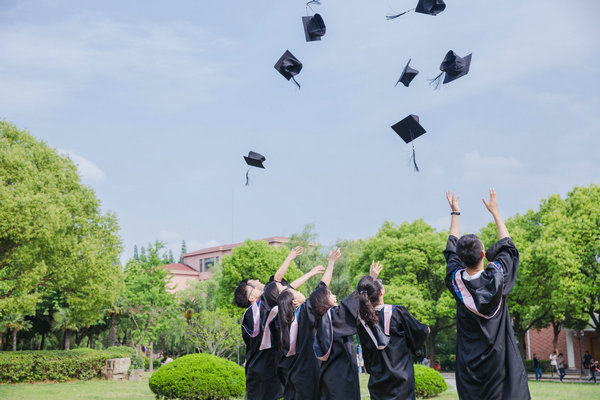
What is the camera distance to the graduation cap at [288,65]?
8.68m

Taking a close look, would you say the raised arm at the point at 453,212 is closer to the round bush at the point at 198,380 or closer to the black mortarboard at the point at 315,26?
the black mortarboard at the point at 315,26

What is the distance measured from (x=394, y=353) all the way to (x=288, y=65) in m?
5.18

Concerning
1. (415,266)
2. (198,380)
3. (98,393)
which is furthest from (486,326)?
(415,266)

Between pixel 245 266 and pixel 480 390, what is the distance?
31712 millimetres

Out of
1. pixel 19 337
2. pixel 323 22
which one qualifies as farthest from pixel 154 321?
pixel 323 22

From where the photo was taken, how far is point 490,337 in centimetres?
418

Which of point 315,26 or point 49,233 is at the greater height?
point 315,26

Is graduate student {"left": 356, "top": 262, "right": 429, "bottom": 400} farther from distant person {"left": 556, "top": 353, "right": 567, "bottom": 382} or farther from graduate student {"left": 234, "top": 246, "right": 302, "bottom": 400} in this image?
distant person {"left": 556, "top": 353, "right": 567, "bottom": 382}

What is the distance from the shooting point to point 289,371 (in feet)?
18.2

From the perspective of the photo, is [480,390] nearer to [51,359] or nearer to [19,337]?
[51,359]

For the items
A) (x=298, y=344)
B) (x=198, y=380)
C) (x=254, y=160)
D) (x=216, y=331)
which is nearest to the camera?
(x=298, y=344)

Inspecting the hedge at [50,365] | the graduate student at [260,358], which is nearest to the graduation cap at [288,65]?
the graduate student at [260,358]

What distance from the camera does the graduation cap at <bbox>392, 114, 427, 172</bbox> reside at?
8078mm

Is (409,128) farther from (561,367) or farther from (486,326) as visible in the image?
(561,367)
